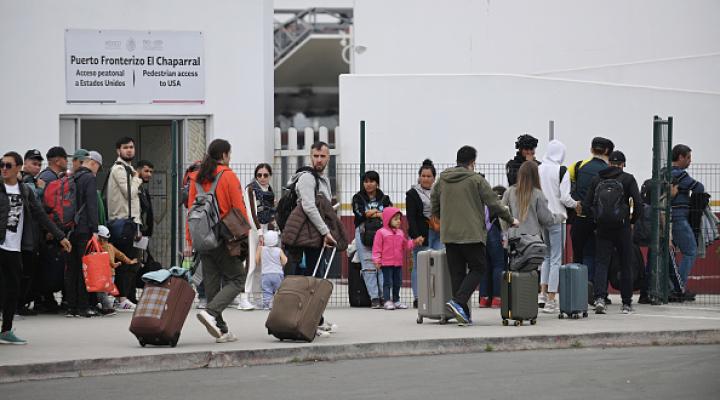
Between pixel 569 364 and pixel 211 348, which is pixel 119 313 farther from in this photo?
pixel 569 364

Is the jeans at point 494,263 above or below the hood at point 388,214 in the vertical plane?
below

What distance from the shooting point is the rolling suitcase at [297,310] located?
39.0ft

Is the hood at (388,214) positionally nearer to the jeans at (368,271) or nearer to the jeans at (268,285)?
the jeans at (368,271)

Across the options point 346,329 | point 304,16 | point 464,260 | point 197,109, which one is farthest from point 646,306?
point 304,16

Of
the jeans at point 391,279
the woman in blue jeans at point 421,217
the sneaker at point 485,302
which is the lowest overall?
the sneaker at point 485,302

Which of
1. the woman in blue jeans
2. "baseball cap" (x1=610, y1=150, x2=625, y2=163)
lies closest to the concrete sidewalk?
the woman in blue jeans

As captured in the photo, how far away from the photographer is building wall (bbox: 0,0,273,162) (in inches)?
787

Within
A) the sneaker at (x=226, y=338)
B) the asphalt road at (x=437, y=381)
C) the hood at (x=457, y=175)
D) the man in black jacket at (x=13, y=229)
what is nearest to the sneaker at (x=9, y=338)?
the man in black jacket at (x=13, y=229)

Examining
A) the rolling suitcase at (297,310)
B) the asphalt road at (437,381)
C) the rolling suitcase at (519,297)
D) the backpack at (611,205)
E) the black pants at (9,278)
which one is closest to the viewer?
the asphalt road at (437,381)

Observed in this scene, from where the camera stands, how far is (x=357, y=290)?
16375mm

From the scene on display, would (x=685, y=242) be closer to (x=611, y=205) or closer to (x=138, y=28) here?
(x=611, y=205)

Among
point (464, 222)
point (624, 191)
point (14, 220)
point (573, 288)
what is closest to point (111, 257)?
point (14, 220)

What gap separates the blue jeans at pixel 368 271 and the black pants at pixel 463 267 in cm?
255

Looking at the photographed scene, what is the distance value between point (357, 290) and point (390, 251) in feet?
2.76
